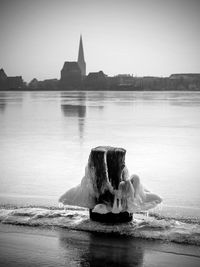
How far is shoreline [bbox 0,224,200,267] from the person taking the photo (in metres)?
4.19

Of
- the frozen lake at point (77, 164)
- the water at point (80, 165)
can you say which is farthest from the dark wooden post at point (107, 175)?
the frozen lake at point (77, 164)

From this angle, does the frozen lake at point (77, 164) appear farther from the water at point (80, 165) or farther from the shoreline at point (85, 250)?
the shoreline at point (85, 250)

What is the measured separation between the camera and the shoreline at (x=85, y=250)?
4191 mm

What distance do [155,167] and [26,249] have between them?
562cm

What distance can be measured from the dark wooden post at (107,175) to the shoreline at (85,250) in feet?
1.24

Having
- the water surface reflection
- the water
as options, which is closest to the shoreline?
the water surface reflection

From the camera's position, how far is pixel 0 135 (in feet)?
54.5

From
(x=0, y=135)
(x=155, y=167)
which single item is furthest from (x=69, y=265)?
(x=0, y=135)

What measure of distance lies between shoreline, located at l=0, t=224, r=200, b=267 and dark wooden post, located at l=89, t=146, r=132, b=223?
0.38 meters

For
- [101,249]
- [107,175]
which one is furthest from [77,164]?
[101,249]

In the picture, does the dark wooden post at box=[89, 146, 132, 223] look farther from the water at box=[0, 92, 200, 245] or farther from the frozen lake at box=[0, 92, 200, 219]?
the frozen lake at box=[0, 92, 200, 219]

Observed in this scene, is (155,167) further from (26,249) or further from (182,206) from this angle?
(26,249)

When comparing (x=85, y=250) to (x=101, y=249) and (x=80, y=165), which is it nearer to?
(x=101, y=249)

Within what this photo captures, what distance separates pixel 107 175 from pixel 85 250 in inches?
41.7
